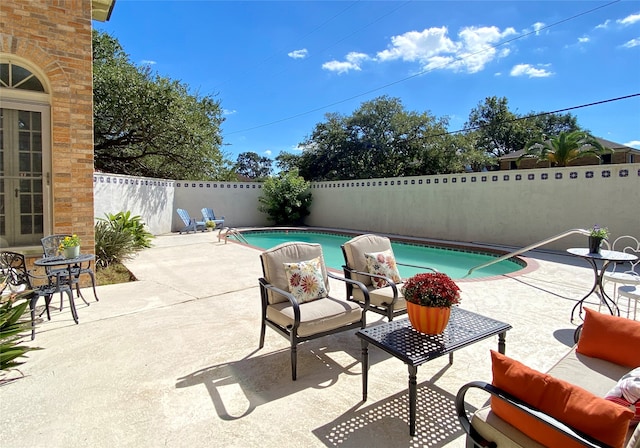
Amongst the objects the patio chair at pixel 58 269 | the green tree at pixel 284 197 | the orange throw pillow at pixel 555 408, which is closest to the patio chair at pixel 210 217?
the green tree at pixel 284 197

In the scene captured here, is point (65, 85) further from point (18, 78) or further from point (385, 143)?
point (385, 143)

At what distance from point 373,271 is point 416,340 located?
1.32 m

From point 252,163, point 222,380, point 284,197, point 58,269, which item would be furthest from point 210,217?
point 252,163

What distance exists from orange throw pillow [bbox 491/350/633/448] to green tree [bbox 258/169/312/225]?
13.3 m

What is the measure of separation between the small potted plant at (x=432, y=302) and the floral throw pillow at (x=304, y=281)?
1050 mm

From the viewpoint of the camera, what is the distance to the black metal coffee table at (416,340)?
197 centimetres

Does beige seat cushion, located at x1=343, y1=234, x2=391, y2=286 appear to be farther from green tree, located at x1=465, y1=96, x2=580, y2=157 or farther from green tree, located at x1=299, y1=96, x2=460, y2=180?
green tree, located at x1=465, y1=96, x2=580, y2=157

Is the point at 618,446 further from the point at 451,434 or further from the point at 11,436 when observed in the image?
the point at 11,436

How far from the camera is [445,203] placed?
34.8 ft

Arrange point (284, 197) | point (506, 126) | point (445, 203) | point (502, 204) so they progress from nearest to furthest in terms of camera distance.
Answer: point (502, 204)
point (445, 203)
point (284, 197)
point (506, 126)

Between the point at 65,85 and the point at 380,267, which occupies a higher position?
the point at 65,85

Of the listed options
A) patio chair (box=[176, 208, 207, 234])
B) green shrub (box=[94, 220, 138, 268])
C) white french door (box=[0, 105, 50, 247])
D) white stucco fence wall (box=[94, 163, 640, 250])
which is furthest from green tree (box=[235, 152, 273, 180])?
white french door (box=[0, 105, 50, 247])

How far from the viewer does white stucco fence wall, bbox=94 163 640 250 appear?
761 centimetres

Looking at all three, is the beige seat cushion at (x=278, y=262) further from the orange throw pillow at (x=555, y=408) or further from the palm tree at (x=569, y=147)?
the palm tree at (x=569, y=147)
